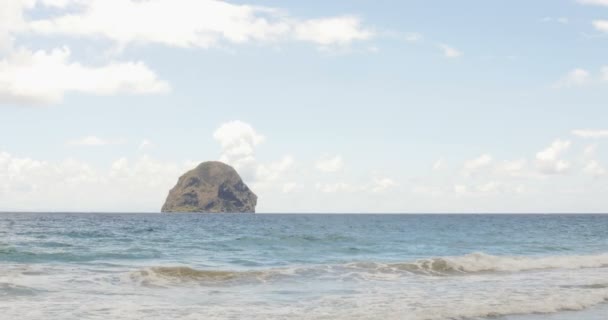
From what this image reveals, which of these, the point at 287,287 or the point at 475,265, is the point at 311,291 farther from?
the point at 475,265

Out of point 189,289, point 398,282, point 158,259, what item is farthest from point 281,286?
point 158,259

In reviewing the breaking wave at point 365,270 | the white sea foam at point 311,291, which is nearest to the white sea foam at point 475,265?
the breaking wave at point 365,270

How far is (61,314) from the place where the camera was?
1738 centimetres

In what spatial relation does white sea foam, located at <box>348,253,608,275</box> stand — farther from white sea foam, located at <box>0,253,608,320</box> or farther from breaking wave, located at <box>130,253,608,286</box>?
white sea foam, located at <box>0,253,608,320</box>

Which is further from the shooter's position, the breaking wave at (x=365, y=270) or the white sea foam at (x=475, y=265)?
the white sea foam at (x=475, y=265)

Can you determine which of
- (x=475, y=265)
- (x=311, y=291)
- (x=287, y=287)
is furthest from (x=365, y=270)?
(x=311, y=291)

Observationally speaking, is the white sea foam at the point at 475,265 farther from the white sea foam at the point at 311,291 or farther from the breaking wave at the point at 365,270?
the white sea foam at the point at 311,291

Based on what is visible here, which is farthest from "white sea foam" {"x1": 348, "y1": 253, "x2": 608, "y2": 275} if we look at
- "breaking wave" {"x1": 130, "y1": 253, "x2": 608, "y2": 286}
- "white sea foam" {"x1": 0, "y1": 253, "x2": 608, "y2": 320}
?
"white sea foam" {"x1": 0, "y1": 253, "x2": 608, "y2": 320}

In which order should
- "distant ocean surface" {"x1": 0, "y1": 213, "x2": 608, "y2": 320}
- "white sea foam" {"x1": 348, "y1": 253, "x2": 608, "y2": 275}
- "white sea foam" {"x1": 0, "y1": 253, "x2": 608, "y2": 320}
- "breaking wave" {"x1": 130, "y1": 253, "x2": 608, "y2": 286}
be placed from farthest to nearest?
"white sea foam" {"x1": 348, "y1": 253, "x2": 608, "y2": 275} → "breaking wave" {"x1": 130, "y1": 253, "x2": 608, "y2": 286} → "distant ocean surface" {"x1": 0, "y1": 213, "x2": 608, "y2": 320} → "white sea foam" {"x1": 0, "y1": 253, "x2": 608, "y2": 320}

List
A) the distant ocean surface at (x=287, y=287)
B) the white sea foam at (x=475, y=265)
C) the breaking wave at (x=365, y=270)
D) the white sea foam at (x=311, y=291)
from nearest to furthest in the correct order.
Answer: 1. the white sea foam at (x=311, y=291)
2. the distant ocean surface at (x=287, y=287)
3. the breaking wave at (x=365, y=270)
4. the white sea foam at (x=475, y=265)

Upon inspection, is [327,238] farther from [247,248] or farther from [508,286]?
[508,286]

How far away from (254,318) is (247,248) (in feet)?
104

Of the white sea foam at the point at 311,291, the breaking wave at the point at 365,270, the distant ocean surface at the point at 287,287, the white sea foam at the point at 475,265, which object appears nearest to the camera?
the white sea foam at the point at 311,291

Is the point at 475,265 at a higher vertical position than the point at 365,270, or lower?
higher
